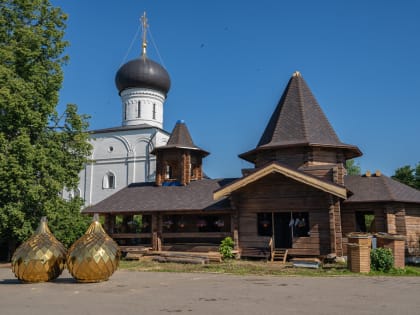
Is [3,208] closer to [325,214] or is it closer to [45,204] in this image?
[45,204]

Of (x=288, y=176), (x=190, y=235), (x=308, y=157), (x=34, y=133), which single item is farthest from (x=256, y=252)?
(x=34, y=133)

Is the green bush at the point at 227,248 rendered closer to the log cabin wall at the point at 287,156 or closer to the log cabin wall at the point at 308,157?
the log cabin wall at the point at 287,156

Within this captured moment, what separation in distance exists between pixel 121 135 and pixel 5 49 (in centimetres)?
1962

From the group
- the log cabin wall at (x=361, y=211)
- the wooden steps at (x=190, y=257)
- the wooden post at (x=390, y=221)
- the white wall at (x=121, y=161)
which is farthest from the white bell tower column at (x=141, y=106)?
the wooden post at (x=390, y=221)

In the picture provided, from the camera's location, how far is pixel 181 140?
25.2 metres

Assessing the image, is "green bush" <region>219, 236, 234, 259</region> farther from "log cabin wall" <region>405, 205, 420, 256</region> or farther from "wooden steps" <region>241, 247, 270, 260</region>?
"log cabin wall" <region>405, 205, 420, 256</region>

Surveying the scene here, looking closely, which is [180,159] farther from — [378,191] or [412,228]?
[412,228]

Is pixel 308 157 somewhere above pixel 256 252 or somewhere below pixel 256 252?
above

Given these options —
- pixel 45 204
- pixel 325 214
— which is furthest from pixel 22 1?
pixel 325 214

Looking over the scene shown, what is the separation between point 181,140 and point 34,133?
8.35 m

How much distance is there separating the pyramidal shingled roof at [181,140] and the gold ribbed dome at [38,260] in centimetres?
1349

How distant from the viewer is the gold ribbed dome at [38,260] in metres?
11.0

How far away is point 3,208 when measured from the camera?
18594mm

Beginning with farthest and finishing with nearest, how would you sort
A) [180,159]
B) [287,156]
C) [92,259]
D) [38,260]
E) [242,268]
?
[180,159] → [287,156] → [242,268] → [38,260] → [92,259]
